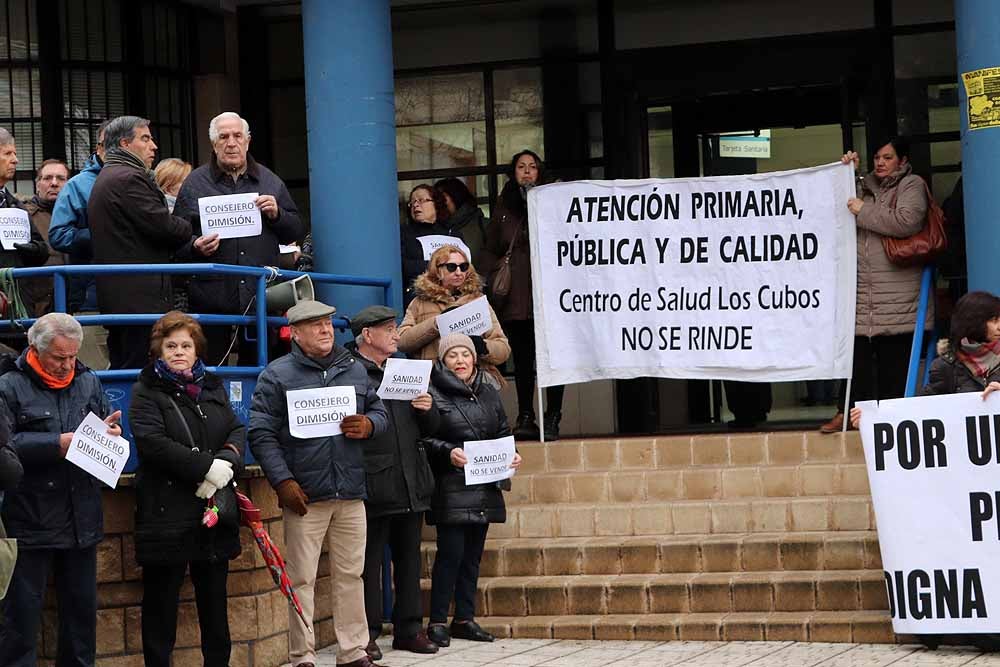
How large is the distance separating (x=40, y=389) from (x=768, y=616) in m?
3.99

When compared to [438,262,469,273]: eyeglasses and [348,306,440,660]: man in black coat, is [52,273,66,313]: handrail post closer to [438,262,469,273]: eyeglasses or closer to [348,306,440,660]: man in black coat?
[348,306,440,660]: man in black coat

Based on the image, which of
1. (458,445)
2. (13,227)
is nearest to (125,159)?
(13,227)

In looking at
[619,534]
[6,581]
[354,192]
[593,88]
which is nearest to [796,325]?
[619,534]

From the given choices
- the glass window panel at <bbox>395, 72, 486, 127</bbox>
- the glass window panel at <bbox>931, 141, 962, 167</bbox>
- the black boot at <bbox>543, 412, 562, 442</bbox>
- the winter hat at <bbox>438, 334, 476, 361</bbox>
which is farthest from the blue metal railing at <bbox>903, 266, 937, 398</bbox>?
the glass window panel at <bbox>395, 72, 486, 127</bbox>

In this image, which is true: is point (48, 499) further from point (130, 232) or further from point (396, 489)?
point (396, 489)

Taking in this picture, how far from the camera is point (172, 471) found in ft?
27.0

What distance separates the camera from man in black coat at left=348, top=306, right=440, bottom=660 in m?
9.22

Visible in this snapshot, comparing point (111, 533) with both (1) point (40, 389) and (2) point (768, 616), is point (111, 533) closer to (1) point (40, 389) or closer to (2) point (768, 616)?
(1) point (40, 389)

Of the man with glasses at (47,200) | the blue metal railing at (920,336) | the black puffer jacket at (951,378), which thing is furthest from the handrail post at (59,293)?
the blue metal railing at (920,336)

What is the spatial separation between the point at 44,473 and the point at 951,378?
14.9 feet

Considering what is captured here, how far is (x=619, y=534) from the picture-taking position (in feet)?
34.2

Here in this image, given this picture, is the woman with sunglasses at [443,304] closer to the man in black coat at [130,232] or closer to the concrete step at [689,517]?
the concrete step at [689,517]

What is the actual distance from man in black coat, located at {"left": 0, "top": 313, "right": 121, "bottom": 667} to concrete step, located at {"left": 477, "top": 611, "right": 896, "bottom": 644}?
8.32ft

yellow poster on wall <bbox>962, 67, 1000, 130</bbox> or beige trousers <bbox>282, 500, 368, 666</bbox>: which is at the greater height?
yellow poster on wall <bbox>962, 67, 1000, 130</bbox>
